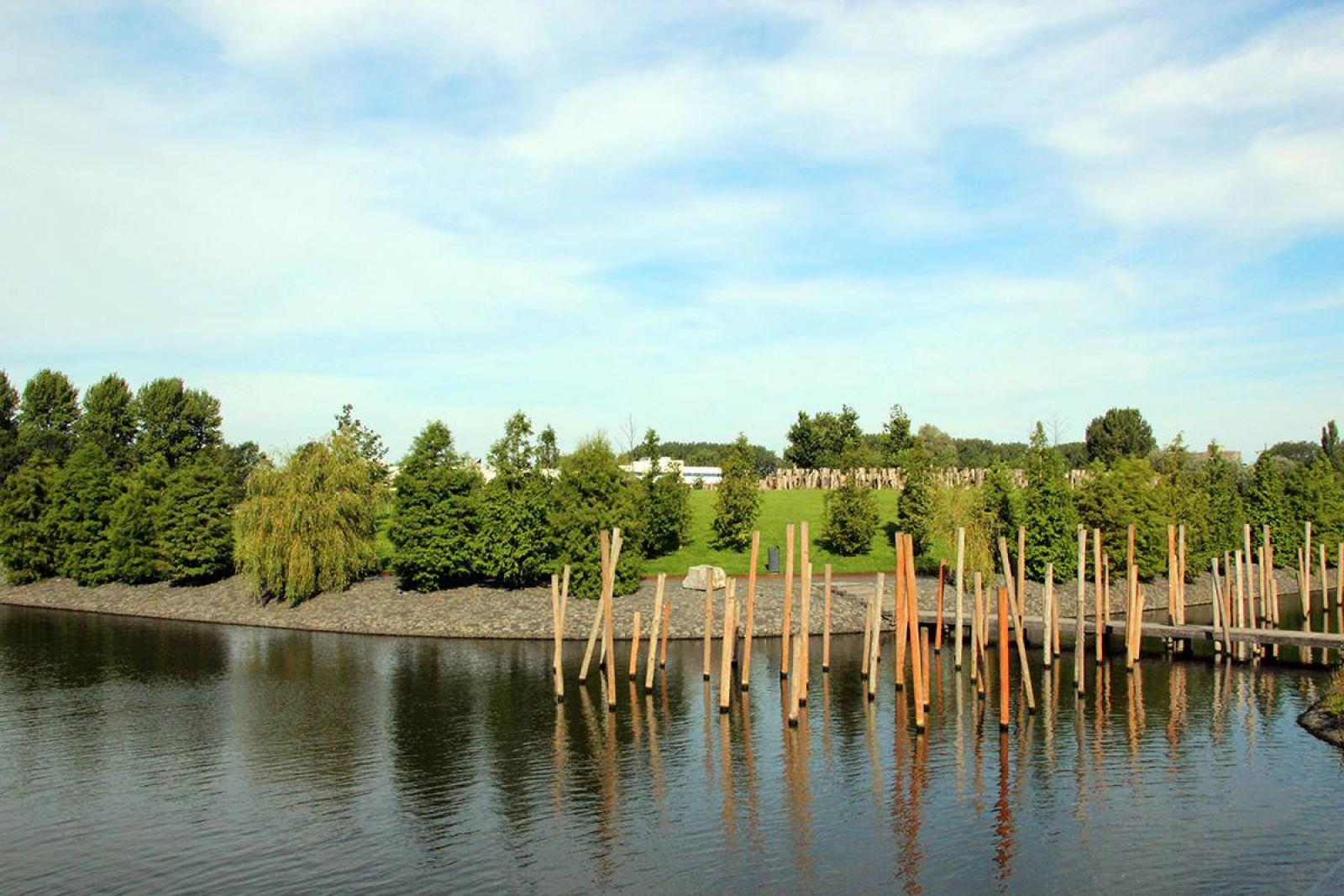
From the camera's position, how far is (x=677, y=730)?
30375 mm

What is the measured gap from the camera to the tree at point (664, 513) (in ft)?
216

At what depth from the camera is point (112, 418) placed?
113125 millimetres

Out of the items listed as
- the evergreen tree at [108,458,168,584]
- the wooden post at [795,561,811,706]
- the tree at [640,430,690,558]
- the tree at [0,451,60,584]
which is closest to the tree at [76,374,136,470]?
the tree at [0,451,60,584]

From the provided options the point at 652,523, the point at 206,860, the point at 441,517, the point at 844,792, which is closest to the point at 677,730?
the point at 844,792

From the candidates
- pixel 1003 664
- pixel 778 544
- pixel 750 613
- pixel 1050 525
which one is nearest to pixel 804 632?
pixel 750 613

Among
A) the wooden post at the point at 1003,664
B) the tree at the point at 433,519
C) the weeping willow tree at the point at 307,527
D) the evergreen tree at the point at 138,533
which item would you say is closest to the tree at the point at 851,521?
the tree at the point at 433,519

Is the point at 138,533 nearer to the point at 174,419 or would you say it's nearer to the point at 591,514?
the point at 591,514

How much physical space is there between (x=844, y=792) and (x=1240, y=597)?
27836 millimetres

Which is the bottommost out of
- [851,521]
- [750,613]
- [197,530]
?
[750,613]

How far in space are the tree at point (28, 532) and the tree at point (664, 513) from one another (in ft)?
124

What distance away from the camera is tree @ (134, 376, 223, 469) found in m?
109

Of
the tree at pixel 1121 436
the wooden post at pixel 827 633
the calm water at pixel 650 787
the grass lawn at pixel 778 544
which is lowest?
the calm water at pixel 650 787

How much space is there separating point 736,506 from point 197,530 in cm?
3095

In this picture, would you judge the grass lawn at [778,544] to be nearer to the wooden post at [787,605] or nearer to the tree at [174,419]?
the wooden post at [787,605]
